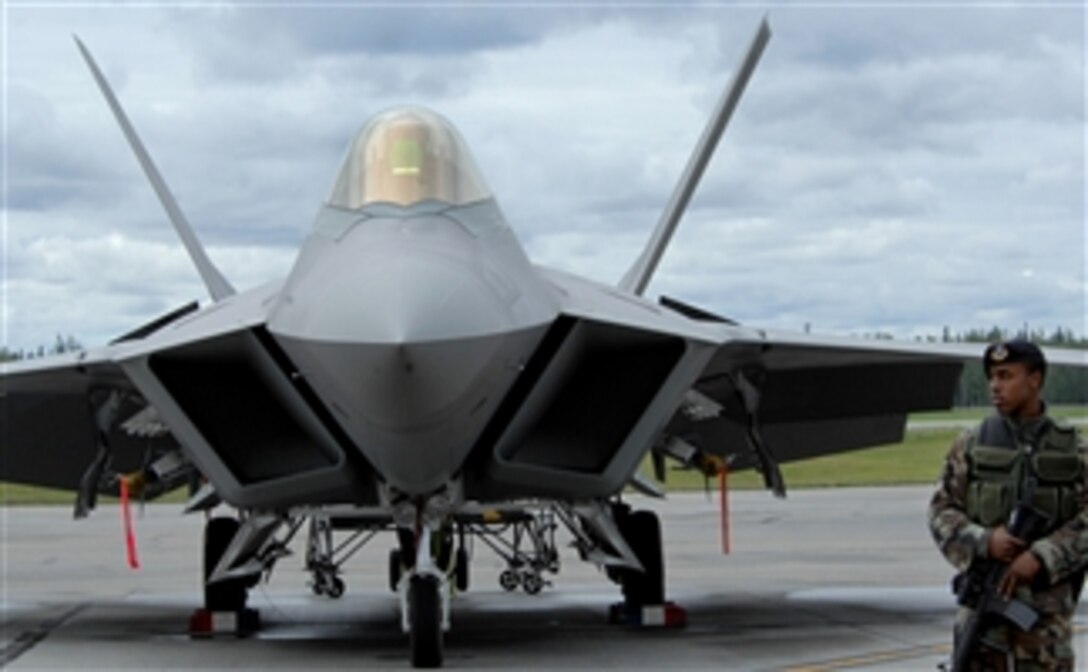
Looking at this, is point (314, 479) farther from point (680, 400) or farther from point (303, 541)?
point (303, 541)

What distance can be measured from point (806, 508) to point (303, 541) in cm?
794

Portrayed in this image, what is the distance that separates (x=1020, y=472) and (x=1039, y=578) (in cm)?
31

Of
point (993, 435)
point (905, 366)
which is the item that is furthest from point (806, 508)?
point (993, 435)

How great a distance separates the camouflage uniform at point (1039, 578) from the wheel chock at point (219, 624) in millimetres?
6447

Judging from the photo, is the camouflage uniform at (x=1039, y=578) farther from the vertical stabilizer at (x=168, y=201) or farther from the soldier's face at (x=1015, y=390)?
the vertical stabilizer at (x=168, y=201)

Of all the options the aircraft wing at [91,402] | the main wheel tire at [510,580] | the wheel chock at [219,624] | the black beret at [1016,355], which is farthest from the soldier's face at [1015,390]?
the main wheel tire at [510,580]

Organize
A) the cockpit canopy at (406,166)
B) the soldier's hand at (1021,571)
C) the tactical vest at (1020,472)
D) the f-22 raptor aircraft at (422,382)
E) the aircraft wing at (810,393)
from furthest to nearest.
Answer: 1. the aircraft wing at (810,393)
2. the cockpit canopy at (406,166)
3. the f-22 raptor aircraft at (422,382)
4. the tactical vest at (1020,472)
5. the soldier's hand at (1021,571)

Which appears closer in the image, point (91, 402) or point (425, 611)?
point (425, 611)

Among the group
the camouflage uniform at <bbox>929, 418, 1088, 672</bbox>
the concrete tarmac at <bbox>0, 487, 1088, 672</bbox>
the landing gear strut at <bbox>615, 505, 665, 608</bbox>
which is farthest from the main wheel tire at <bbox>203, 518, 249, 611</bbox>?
the camouflage uniform at <bbox>929, 418, 1088, 672</bbox>

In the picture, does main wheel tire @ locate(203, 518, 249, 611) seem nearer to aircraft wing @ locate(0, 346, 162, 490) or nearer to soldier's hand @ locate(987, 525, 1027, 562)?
aircraft wing @ locate(0, 346, 162, 490)

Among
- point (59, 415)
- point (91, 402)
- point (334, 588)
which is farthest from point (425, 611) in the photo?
point (334, 588)

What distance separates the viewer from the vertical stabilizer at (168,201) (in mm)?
12984

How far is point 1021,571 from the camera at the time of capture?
5.36m

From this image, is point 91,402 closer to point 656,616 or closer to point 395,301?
point 656,616
